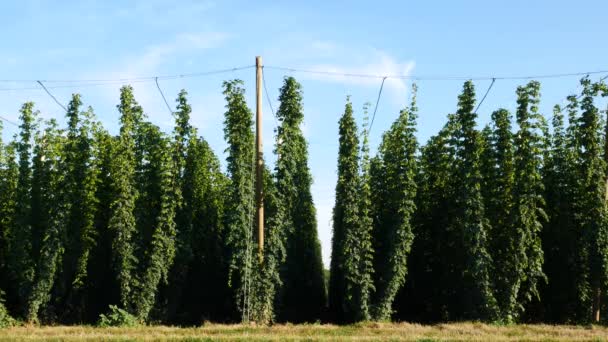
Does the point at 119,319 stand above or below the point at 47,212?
below

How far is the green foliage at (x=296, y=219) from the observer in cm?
2177

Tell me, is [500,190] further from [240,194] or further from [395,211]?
[240,194]

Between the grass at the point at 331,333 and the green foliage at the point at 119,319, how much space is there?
5.50 feet

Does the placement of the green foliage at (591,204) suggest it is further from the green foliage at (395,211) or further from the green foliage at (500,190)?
the green foliage at (395,211)

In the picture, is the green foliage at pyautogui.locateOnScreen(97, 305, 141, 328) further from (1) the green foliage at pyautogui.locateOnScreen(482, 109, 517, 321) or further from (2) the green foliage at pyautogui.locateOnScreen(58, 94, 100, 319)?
(1) the green foliage at pyautogui.locateOnScreen(482, 109, 517, 321)

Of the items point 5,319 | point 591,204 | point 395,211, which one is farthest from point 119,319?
point 591,204

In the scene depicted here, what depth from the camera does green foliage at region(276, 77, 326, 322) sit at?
2177 cm

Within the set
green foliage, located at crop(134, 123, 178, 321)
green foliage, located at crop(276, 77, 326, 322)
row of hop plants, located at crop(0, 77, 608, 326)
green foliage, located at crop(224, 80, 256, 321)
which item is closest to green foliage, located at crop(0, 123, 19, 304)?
row of hop plants, located at crop(0, 77, 608, 326)

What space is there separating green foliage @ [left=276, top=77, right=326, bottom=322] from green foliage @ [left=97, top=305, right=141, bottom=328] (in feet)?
16.1

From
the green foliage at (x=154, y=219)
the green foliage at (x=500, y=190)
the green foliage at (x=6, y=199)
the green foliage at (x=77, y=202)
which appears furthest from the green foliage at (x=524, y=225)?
the green foliage at (x=6, y=199)

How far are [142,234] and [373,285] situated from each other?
767cm

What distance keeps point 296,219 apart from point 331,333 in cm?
723

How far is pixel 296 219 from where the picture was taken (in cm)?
2423

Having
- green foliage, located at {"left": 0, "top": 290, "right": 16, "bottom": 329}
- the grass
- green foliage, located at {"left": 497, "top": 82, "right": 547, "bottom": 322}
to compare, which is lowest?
the grass
